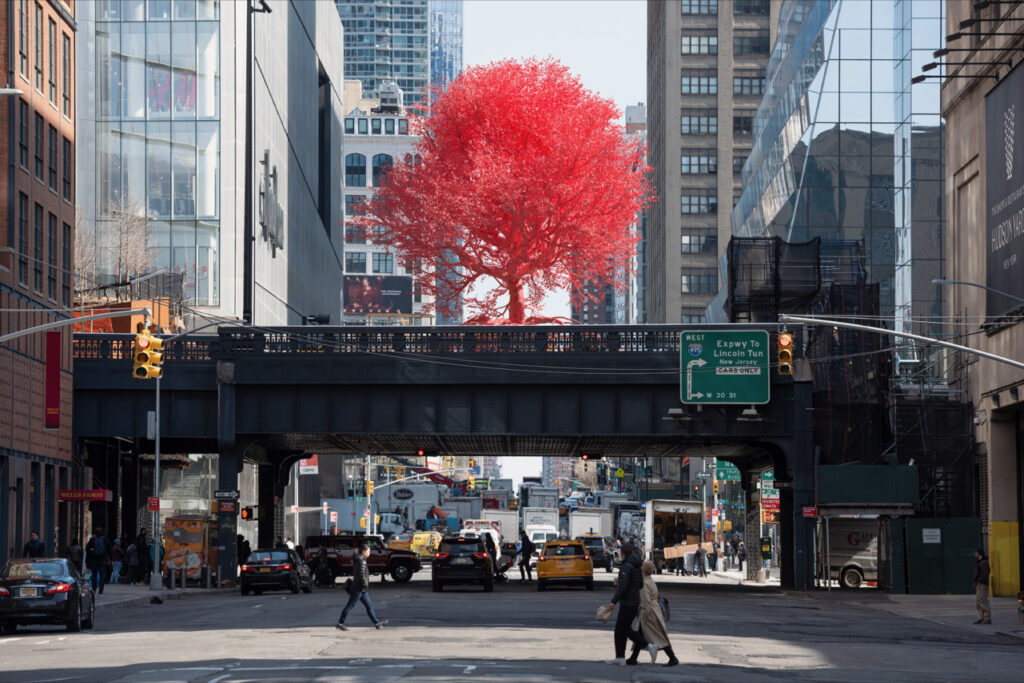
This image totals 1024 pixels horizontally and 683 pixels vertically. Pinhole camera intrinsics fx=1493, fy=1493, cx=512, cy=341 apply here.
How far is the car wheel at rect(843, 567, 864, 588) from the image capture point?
182 feet

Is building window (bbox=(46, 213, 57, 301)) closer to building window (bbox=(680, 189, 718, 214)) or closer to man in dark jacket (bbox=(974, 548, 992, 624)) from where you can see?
man in dark jacket (bbox=(974, 548, 992, 624))

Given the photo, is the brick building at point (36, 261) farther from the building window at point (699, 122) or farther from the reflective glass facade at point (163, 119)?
the building window at point (699, 122)

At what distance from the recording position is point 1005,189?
45.8 m

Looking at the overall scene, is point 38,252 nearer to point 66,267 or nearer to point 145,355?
point 66,267

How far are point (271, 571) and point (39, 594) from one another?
18.3 meters

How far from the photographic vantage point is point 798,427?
2007 inches

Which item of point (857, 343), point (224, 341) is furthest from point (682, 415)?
point (224, 341)

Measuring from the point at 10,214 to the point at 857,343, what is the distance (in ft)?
98.4

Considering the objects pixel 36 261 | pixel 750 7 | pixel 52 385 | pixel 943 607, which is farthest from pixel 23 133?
pixel 750 7

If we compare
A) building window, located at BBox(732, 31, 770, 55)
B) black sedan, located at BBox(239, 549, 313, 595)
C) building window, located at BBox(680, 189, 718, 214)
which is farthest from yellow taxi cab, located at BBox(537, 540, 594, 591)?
building window, located at BBox(732, 31, 770, 55)

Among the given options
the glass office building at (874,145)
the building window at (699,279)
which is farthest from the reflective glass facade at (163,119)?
the building window at (699,279)

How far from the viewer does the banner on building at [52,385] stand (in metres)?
51.2

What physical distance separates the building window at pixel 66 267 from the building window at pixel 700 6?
367 feet

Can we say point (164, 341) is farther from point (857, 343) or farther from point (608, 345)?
point (857, 343)
